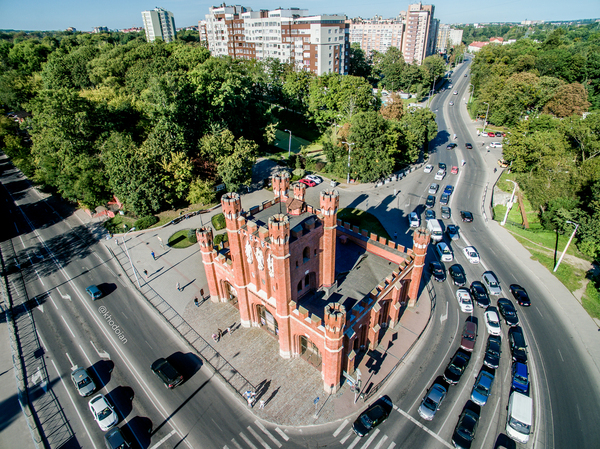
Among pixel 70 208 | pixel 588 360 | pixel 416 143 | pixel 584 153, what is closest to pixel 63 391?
pixel 70 208

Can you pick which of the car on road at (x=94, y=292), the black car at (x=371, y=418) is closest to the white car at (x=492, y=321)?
the black car at (x=371, y=418)

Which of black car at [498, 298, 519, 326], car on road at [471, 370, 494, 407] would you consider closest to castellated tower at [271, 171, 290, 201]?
car on road at [471, 370, 494, 407]

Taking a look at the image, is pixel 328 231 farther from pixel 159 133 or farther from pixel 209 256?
pixel 159 133

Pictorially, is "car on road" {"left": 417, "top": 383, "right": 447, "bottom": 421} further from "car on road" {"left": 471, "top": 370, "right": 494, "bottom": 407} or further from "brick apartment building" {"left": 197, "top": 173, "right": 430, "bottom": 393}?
"brick apartment building" {"left": 197, "top": 173, "right": 430, "bottom": 393}

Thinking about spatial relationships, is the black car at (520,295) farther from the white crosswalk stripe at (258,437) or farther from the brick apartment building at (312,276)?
the white crosswalk stripe at (258,437)

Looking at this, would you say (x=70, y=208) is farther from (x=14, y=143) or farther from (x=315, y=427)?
(x=315, y=427)

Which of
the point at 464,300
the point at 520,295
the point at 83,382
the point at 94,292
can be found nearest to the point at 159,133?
the point at 94,292

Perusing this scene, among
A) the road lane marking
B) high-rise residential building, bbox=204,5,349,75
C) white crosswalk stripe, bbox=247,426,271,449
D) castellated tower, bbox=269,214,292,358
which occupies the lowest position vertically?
white crosswalk stripe, bbox=247,426,271,449

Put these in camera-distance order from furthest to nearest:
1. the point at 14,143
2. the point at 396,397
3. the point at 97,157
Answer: the point at 14,143
the point at 97,157
the point at 396,397
